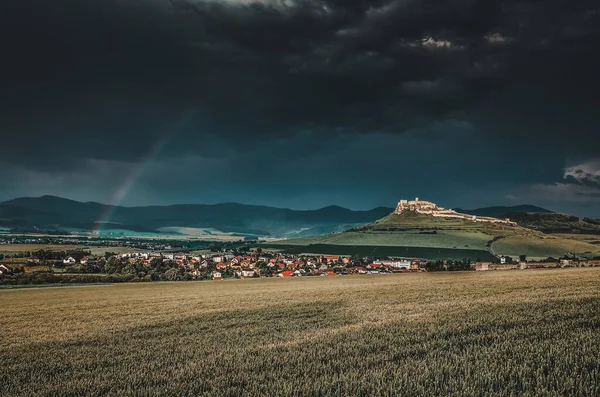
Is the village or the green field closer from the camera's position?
the village

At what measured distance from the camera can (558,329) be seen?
1046 centimetres

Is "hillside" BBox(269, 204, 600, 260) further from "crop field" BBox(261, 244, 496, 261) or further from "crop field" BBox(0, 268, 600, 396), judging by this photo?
"crop field" BBox(0, 268, 600, 396)

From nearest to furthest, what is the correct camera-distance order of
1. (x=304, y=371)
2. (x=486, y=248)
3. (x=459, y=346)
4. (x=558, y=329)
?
(x=304, y=371)
(x=459, y=346)
(x=558, y=329)
(x=486, y=248)

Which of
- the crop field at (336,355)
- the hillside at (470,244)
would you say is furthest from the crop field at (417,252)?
the crop field at (336,355)

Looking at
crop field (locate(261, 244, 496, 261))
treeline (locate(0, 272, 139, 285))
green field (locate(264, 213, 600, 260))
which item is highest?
green field (locate(264, 213, 600, 260))

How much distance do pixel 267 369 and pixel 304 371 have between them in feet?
3.40

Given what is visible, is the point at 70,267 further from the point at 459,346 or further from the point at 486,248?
the point at 486,248

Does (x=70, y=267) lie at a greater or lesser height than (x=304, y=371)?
lesser

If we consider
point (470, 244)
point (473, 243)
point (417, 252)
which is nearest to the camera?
point (417, 252)

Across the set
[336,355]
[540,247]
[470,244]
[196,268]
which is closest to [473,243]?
[470,244]

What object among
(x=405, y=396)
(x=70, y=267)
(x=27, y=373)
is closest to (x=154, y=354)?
(x=27, y=373)

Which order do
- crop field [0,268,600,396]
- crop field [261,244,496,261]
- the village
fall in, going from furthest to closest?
1. crop field [261,244,496,261]
2. the village
3. crop field [0,268,600,396]

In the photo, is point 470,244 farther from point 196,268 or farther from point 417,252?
point 196,268

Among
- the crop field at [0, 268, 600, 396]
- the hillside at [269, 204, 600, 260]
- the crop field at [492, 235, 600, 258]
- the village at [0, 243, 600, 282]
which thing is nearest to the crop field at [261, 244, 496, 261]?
the hillside at [269, 204, 600, 260]
